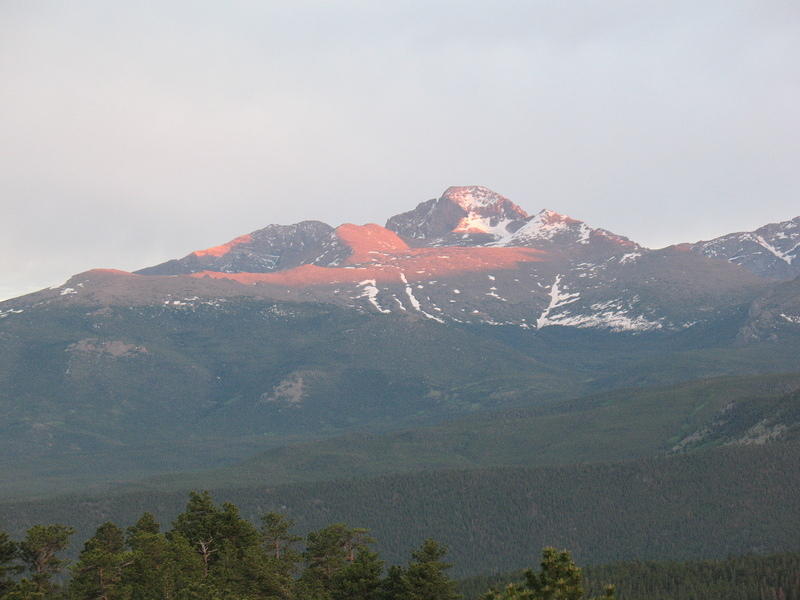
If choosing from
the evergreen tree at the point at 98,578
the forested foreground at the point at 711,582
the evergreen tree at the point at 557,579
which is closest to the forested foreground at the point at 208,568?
the evergreen tree at the point at 98,578

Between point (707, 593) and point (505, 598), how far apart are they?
397ft

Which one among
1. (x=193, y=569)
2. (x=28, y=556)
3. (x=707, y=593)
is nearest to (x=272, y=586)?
(x=193, y=569)

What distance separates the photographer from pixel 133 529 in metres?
106

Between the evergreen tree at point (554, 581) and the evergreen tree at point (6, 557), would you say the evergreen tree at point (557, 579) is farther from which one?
the evergreen tree at point (6, 557)

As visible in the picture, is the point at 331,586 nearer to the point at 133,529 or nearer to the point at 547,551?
the point at 133,529

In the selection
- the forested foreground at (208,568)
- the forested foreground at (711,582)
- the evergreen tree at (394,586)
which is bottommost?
the forested foreground at (711,582)

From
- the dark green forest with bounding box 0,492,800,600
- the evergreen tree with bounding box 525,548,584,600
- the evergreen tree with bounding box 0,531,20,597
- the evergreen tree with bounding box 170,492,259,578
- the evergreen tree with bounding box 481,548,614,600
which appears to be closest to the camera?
the evergreen tree with bounding box 481,548,614,600

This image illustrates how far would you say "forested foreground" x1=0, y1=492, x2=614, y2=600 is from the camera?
8644 centimetres

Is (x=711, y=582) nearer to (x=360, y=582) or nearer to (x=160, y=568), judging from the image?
(x=360, y=582)

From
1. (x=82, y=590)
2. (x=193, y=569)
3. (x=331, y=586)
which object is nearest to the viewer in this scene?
(x=82, y=590)

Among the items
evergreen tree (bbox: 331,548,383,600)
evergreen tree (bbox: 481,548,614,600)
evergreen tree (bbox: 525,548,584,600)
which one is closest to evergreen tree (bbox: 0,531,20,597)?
evergreen tree (bbox: 331,548,383,600)

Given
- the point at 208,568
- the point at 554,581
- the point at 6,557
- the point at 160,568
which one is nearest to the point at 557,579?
the point at 554,581

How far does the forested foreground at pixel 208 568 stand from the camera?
86.4 m

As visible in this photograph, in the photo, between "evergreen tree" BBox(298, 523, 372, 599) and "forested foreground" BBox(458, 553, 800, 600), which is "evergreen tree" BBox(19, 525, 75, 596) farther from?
"forested foreground" BBox(458, 553, 800, 600)
